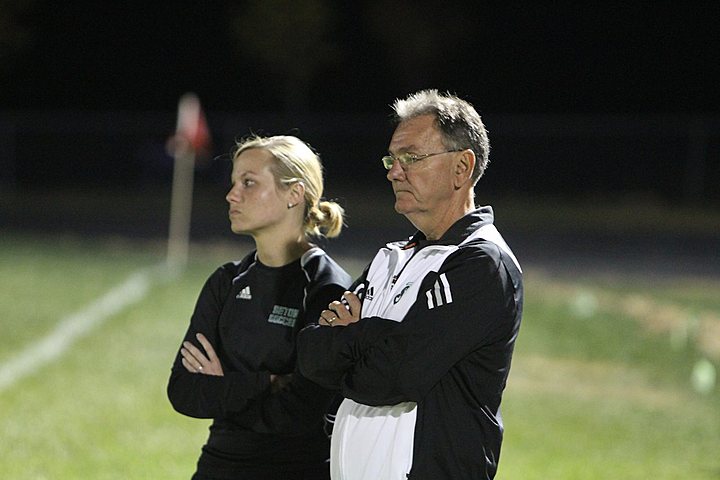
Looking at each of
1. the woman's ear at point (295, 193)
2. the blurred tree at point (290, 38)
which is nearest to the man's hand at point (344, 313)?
the woman's ear at point (295, 193)

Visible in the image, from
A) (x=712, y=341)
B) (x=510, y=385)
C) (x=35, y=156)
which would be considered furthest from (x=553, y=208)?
(x=510, y=385)

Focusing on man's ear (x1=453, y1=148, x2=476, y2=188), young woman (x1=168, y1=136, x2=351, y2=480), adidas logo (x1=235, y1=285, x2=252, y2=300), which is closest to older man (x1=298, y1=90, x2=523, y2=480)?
man's ear (x1=453, y1=148, x2=476, y2=188)

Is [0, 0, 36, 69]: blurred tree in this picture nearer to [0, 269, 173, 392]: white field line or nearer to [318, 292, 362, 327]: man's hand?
[0, 269, 173, 392]: white field line

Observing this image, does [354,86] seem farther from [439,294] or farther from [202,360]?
[439,294]

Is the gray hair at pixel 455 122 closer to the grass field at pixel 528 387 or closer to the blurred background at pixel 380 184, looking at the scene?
the blurred background at pixel 380 184

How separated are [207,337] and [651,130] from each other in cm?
2297

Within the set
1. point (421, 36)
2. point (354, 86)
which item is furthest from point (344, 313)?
point (354, 86)

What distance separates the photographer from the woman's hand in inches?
155

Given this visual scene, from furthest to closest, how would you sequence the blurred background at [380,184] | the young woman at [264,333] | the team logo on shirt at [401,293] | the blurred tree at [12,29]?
the blurred tree at [12,29], the blurred background at [380,184], the young woman at [264,333], the team logo on shirt at [401,293]

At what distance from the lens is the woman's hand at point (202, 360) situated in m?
3.93

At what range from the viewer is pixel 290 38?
32.2 meters

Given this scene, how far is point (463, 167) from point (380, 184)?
24890 mm

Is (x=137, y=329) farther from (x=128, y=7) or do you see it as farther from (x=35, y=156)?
(x=128, y=7)

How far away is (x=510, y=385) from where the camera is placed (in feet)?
31.6
